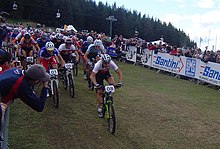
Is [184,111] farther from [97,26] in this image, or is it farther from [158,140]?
[97,26]

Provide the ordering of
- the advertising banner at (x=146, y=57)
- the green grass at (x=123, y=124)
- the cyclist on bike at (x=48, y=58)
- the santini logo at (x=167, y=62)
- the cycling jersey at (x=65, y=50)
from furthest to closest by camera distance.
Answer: the advertising banner at (x=146, y=57) < the santini logo at (x=167, y=62) < the cycling jersey at (x=65, y=50) < the cyclist on bike at (x=48, y=58) < the green grass at (x=123, y=124)

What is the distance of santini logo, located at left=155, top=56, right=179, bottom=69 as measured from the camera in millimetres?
21619

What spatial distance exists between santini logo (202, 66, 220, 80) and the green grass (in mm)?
4192

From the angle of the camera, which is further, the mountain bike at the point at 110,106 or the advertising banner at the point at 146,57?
the advertising banner at the point at 146,57

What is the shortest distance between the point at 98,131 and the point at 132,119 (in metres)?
1.65

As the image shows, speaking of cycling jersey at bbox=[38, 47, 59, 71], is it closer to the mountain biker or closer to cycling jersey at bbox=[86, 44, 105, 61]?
cycling jersey at bbox=[86, 44, 105, 61]

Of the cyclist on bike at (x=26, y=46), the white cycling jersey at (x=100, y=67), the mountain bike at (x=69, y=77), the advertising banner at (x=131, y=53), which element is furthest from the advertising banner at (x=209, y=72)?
the cyclist on bike at (x=26, y=46)

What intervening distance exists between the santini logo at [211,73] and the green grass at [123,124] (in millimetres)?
4192

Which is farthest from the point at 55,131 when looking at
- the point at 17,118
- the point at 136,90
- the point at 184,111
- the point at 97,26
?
the point at 97,26

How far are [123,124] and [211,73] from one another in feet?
34.5

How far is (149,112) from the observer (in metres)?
10.6

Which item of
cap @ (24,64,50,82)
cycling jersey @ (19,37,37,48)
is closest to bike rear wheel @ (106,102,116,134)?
cap @ (24,64,50,82)

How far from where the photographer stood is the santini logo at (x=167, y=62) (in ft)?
70.9

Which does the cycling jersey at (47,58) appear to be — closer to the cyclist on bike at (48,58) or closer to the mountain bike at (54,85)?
the cyclist on bike at (48,58)
